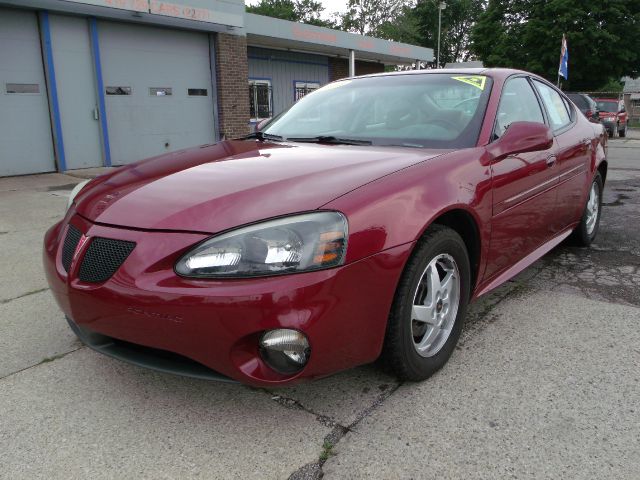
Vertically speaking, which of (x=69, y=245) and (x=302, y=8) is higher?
(x=302, y=8)

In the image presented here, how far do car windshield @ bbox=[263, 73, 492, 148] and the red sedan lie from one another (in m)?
0.01

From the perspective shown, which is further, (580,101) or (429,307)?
(580,101)

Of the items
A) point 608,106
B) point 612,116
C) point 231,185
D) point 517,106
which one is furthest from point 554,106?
point 608,106

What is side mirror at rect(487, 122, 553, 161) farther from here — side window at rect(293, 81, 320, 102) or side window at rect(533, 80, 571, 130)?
side window at rect(293, 81, 320, 102)

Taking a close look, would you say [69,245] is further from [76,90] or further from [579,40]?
[579,40]

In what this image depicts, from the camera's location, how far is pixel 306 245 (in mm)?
1895

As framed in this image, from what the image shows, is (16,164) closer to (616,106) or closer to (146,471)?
(146,471)

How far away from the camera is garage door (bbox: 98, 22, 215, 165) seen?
1050 cm

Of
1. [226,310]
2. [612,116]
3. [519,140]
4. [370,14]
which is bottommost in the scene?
[226,310]

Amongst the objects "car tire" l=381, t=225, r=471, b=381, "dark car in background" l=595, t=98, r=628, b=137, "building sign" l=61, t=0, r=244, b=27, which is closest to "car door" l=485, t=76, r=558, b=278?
"car tire" l=381, t=225, r=471, b=381

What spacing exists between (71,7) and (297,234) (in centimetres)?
933

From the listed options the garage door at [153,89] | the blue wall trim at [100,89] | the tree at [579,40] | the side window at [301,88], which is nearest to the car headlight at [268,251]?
the blue wall trim at [100,89]

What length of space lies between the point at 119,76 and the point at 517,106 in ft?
30.3

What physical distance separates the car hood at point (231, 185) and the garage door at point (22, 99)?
775cm
